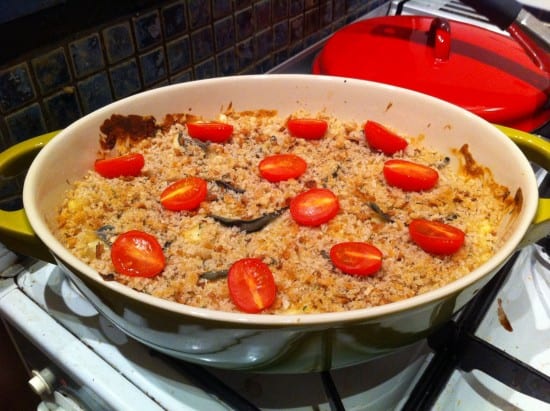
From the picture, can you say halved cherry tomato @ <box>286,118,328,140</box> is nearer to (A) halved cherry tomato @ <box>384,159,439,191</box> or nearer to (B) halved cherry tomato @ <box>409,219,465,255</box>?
(A) halved cherry tomato @ <box>384,159,439,191</box>

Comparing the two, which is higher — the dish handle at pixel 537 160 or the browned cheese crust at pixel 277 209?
the dish handle at pixel 537 160

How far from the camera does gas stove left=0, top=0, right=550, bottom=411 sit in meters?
0.62

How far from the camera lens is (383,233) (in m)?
0.73

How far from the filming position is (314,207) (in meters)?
0.74

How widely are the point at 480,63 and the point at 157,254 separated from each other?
2.37 ft

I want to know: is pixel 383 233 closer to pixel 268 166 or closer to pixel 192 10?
pixel 268 166

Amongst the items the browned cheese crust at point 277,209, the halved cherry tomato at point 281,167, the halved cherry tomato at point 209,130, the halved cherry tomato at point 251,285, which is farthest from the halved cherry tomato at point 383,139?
the halved cherry tomato at point 251,285

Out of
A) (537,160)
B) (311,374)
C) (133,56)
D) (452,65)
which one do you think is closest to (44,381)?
(311,374)

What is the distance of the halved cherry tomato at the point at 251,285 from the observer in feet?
1.97

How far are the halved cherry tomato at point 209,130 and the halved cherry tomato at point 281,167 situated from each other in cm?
9

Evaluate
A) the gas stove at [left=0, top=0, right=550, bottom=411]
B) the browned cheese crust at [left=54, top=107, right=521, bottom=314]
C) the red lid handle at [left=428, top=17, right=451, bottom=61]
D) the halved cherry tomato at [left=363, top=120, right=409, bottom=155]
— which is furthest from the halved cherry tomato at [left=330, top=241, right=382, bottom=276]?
the red lid handle at [left=428, top=17, right=451, bottom=61]

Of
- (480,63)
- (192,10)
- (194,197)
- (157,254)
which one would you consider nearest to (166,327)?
(157,254)

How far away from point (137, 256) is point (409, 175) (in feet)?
1.35

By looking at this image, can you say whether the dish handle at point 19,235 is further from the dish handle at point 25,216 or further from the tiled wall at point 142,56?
the tiled wall at point 142,56
